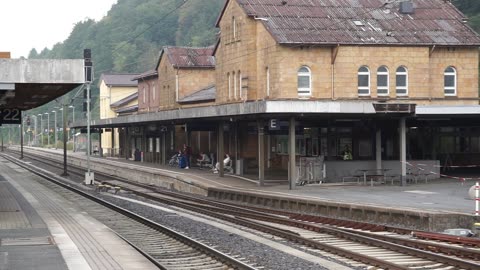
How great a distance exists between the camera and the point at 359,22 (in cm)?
4009

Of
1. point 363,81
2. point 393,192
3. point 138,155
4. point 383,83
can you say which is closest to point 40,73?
point 393,192

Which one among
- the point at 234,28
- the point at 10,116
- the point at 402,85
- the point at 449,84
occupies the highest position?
the point at 234,28

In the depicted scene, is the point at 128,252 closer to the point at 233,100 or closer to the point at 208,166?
the point at 233,100

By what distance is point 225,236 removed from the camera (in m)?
18.6

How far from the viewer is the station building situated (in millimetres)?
37469

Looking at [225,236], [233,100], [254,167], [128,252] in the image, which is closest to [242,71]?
[233,100]

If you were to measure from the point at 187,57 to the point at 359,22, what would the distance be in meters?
22.5

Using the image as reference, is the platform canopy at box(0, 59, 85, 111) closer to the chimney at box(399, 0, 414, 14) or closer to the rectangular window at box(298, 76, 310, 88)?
the rectangular window at box(298, 76, 310, 88)

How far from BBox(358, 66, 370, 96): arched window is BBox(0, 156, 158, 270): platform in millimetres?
17549

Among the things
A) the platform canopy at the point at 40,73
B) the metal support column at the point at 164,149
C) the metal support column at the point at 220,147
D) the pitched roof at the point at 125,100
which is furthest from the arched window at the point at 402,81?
the pitched roof at the point at 125,100

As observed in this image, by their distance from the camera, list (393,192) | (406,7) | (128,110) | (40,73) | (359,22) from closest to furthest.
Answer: (40,73)
(393,192)
(359,22)
(406,7)
(128,110)

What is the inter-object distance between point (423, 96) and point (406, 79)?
1218 mm

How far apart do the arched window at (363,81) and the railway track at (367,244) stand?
15.6m

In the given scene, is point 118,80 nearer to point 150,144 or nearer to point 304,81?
point 150,144
